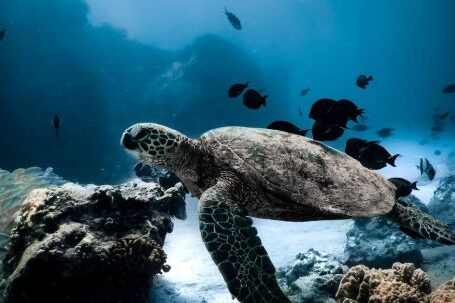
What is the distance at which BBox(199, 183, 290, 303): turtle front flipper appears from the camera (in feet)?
8.30

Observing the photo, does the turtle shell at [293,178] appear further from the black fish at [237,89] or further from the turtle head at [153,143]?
the black fish at [237,89]

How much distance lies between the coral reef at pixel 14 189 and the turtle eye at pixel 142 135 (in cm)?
370

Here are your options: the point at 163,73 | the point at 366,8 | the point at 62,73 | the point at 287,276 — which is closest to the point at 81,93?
the point at 62,73

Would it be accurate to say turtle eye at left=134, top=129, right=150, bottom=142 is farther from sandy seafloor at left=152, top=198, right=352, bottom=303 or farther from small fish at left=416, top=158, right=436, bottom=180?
small fish at left=416, top=158, right=436, bottom=180

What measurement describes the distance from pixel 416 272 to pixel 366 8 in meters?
101

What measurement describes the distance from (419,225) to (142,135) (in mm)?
3688

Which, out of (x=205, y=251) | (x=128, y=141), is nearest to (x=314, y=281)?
(x=205, y=251)

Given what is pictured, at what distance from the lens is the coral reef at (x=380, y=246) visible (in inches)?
260

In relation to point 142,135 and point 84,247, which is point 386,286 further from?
point 84,247

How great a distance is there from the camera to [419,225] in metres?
3.88

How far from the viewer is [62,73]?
2450cm

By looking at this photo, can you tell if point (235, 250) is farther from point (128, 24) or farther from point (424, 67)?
point (424, 67)

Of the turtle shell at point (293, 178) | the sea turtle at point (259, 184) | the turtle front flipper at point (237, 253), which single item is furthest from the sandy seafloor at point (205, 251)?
the turtle front flipper at point (237, 253)

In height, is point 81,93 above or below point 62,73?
below
